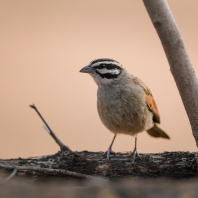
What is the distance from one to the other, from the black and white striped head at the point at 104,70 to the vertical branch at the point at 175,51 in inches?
70.7

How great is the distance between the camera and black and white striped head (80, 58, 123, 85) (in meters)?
4.72

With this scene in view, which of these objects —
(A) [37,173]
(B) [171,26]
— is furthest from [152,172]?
(B) [171,26]

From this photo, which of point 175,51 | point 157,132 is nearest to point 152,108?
point 157,132

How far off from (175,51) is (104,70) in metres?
1.96

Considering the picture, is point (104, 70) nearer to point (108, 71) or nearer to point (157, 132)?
point (108, 71)

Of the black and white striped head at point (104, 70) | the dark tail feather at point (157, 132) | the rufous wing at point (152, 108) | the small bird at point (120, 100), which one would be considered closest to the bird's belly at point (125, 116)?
the small bird at point (120, 100)

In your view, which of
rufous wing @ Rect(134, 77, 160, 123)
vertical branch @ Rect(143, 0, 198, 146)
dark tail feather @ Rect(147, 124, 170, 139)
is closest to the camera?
vertical branch @ Rect(143, 0, 198, 146)

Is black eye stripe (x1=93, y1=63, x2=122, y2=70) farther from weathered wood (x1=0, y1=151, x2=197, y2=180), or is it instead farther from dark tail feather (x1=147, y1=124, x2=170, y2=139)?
weathered wood (x1=0, y1=151, x2=197, y2=180)

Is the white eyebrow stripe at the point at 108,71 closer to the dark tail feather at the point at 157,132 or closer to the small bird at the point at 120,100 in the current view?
the small bird at the point at 120,100

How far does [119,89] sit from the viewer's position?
4809mm

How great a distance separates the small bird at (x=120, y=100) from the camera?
4.62 m

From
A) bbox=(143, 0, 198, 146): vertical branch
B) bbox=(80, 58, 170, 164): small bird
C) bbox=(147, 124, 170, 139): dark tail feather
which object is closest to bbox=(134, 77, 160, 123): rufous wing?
bbox=(80, 58, 170, 164): small bird

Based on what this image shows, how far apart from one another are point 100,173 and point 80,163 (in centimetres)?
16

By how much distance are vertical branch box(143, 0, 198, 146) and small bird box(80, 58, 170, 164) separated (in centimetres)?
157
